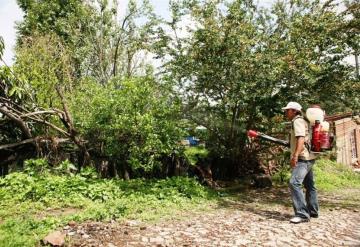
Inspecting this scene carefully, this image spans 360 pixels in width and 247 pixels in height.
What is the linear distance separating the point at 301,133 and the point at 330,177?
975cm

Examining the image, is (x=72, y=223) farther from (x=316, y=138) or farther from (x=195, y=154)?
(x=195, y=154)

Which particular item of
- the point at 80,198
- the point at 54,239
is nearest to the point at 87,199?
the point at 80,198

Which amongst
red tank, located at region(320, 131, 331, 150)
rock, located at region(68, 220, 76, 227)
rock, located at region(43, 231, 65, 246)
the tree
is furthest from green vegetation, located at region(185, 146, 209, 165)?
rock, located at region(43, 231, 65, 246)

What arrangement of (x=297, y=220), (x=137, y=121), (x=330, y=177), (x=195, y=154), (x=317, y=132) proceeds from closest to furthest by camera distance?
(x=297, y=220)
(x=317, y=132)
(x=137, y=121)
(x=195, y=154)
(x=330, y=177)

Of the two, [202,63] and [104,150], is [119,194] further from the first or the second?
[202,63]

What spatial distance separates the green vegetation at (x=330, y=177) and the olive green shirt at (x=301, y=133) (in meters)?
6.00

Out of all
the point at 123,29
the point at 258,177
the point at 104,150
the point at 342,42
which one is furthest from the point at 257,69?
the point at 123,29

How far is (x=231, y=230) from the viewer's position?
6.84m

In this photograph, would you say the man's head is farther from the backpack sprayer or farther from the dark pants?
the dark pants

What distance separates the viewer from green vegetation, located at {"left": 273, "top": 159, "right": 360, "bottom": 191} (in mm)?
13750

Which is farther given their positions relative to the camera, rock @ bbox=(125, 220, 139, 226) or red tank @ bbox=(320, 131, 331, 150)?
red tank @ bbox=(320, 131, 331, 150)

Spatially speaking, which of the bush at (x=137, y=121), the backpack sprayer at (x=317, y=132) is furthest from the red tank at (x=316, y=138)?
the bush at (x=137, y=121)

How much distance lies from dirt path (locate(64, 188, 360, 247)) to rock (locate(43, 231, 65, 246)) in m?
0.14

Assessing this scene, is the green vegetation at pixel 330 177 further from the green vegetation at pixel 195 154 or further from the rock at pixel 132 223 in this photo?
the rock at pixel 132 223
